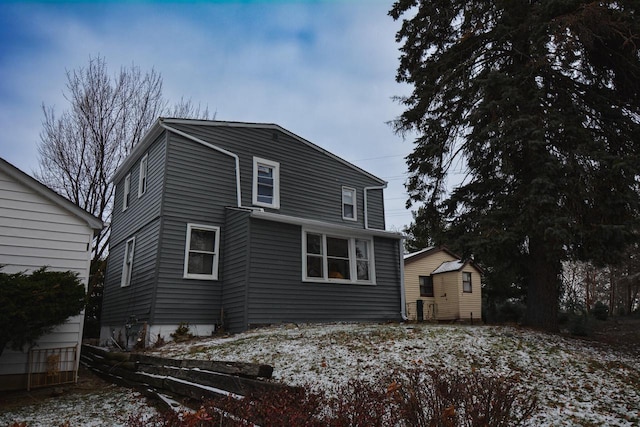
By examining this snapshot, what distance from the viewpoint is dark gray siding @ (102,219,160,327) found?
40.2 feet

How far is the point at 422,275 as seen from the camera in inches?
1025

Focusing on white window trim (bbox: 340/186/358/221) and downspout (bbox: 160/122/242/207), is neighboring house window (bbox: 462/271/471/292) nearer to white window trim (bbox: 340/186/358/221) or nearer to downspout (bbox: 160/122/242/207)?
white window trim (bbox: 340/186/358/221)

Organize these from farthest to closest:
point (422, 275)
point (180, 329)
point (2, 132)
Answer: point (422, 275) < point (2, 132) < point (180, 329)

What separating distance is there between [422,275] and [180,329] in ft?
57.3

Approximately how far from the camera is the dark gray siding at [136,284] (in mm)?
12242

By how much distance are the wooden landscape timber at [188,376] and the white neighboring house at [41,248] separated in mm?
989

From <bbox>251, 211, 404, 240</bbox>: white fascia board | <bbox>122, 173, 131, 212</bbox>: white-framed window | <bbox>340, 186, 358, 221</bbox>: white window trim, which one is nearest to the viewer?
<bbox>251, 211, 404, 240</bbox>: white fascia board

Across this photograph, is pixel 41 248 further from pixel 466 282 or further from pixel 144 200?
→ pixel 466 282

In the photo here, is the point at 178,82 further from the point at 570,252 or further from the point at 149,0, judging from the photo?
the point at 570,252

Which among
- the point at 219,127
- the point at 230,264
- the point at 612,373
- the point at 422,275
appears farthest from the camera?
the point at 422,275

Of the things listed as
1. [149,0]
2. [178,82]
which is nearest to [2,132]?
[178,82]

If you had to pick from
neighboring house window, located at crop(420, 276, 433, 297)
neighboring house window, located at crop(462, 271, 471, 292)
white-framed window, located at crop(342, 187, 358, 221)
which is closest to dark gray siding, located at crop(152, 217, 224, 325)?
white-framed window, located at crop(342, 187, 358, 221)

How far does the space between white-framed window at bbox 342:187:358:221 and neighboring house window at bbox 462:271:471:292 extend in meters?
11.6

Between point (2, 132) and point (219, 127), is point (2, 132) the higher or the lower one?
the higher one
